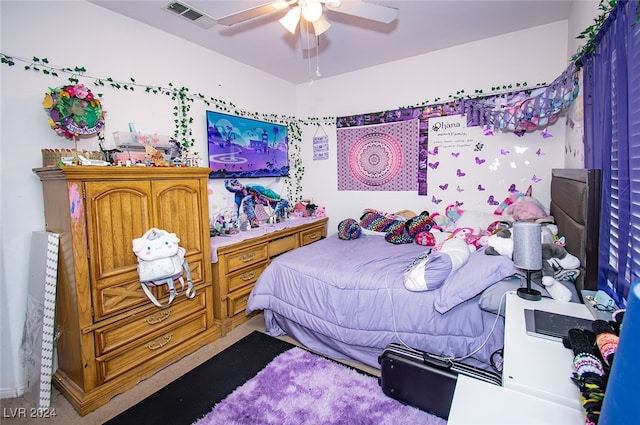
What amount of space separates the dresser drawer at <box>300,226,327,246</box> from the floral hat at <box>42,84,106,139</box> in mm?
2182

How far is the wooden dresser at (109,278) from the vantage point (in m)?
1.82

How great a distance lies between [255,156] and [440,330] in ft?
8.70

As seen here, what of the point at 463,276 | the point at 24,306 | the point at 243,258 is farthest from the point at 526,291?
the point at 24,306

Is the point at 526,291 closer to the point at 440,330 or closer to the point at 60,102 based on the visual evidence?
the point at 440,330

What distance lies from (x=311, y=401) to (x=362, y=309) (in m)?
0.63

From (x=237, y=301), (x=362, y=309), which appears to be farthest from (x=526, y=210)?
(x=237, y=301)

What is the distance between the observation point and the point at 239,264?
9.26ft

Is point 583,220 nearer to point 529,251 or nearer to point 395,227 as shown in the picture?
point 529,251

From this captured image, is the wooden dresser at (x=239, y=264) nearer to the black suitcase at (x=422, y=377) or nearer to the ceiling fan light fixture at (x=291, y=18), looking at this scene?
the black suitcase at (x=422, y=377)

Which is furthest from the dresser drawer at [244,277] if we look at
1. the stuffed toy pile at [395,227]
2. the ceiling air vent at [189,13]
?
the ceiling air vent at [189,13]

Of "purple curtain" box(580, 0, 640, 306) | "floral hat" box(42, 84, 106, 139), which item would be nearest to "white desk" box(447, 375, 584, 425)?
"purple curtain" box(580, 0, 640, 306)

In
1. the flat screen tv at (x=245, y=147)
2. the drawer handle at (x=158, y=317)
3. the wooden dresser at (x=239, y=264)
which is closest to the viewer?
the drawer handle at (x=158, y=317)

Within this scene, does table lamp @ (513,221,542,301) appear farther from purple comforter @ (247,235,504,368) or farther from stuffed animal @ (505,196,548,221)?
stuffed animal @ (505,196,548,221)

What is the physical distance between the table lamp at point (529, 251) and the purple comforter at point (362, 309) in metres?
0.29
